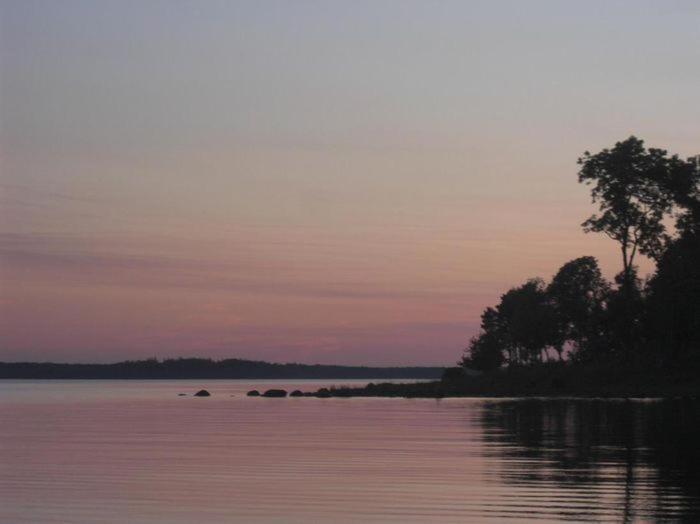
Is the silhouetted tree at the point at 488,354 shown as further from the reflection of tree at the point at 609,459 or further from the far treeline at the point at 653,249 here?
the reflection of tree at the point at 609,459

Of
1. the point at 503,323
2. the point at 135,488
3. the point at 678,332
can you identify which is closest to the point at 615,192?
the point at 678,332

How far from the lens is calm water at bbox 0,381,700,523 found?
24.0m

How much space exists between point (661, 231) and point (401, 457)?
72.5m

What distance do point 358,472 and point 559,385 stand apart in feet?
252

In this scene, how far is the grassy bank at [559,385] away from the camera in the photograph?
310 feet

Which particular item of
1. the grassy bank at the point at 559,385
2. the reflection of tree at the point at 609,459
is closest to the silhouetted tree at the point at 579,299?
the grassy bank at the point at 559,385

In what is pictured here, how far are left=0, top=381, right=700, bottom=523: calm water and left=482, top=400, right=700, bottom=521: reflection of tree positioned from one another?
2.3 inches

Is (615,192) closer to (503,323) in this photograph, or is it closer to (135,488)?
(503,323)

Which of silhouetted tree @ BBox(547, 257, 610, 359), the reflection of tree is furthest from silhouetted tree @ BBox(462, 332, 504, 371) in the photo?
the reflection of tree

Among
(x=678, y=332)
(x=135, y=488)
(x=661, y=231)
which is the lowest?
(x=135, y=488)

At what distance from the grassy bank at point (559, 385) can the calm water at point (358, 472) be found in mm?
37009

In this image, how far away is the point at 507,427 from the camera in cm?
5469

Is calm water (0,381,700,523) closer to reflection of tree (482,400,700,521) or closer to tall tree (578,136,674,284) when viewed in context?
reflection of tree (482,400,700,521)

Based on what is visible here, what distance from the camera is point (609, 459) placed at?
1369 inches
